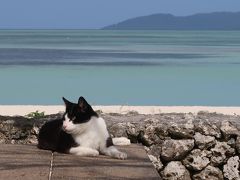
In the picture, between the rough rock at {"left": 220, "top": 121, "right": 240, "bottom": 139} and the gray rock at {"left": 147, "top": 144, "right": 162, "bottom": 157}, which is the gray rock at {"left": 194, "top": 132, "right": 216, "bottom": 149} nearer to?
the rough rock at {"left": 220, "top": 121, "right": 240, "bottom": 139}

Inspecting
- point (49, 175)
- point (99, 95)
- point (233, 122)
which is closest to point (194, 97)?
point (99, 95)

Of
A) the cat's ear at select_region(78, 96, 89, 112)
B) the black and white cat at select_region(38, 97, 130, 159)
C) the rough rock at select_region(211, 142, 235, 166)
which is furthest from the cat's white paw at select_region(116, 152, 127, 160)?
the rough rock at select_region(211, 142, 235, 166)

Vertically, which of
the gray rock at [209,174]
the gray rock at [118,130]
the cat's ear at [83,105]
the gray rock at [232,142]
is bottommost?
the gray rock at [209,174]

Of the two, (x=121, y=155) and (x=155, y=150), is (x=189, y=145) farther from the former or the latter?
(x=121, y=155)

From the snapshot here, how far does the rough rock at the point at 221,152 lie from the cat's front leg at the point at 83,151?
1.53m

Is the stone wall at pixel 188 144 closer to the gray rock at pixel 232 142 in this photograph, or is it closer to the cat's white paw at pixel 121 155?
the gray rock at pixel 232 142

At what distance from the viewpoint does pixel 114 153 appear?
6383 millimetres

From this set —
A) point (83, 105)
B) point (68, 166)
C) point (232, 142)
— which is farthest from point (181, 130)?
point (68, 166)

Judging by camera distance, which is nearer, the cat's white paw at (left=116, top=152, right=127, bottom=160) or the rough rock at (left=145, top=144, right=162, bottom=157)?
the cat's white paw at (left=116, top=152, right=127, bottom=160)

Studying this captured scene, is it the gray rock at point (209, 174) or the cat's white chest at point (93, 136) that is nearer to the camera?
the cat's white chest at point (93, 136)

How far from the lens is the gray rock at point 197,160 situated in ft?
24.3

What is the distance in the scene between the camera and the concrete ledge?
217 inches

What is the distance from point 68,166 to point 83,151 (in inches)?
19.3

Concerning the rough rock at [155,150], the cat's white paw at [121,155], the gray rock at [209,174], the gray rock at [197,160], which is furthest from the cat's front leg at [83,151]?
the gray rock at [209,174]
